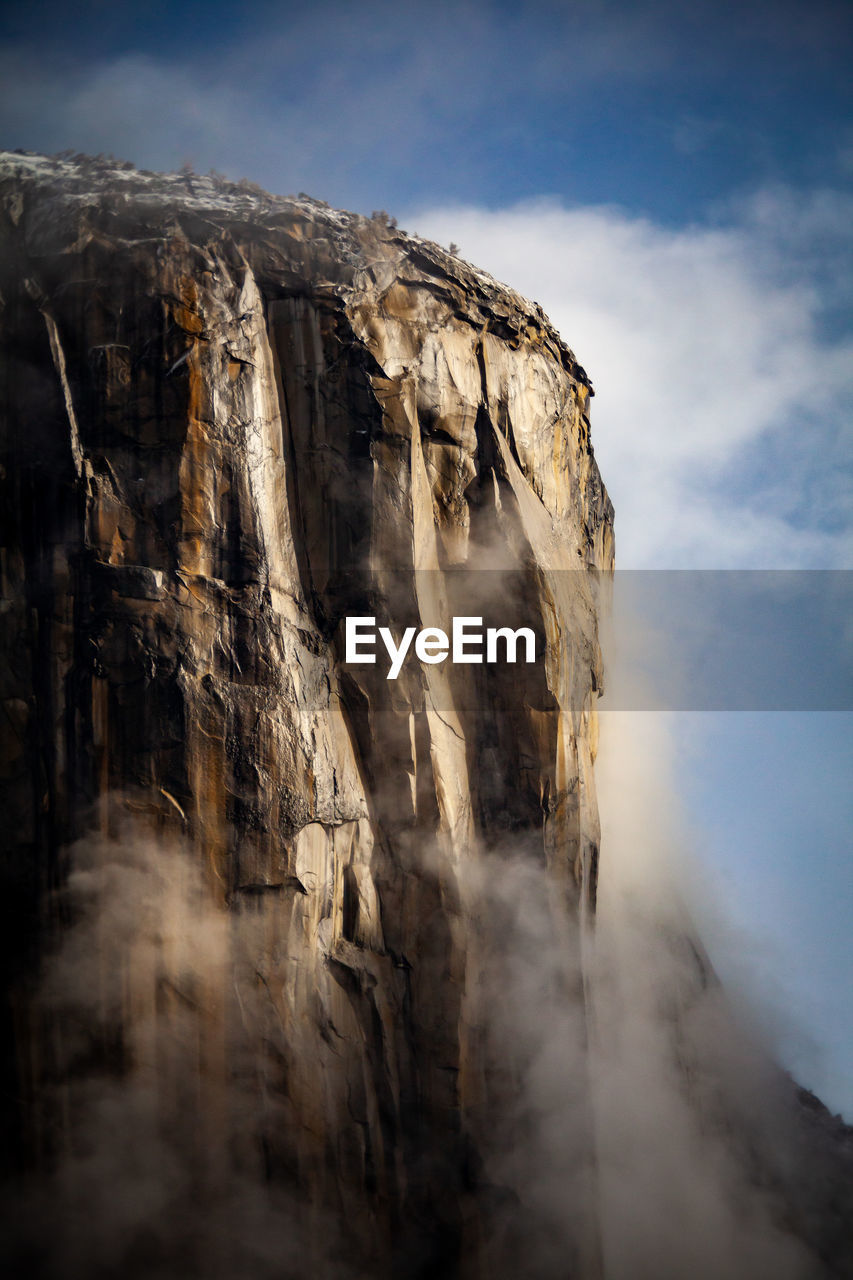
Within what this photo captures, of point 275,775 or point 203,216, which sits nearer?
point 275,775

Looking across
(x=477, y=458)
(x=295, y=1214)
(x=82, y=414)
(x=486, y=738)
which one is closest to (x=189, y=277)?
(x=82, y=414)

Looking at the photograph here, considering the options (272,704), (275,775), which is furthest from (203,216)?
(275,775)

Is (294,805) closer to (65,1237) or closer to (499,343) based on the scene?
(65,1237)

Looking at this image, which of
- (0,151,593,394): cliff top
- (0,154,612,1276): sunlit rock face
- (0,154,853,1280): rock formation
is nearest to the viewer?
(0,154,853,1280): rock formation

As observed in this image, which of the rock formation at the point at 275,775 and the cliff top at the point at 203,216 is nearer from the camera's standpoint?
the rock formation at the point at 275,775

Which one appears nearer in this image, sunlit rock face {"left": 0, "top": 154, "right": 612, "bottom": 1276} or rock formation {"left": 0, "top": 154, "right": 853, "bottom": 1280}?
rock formation {"left": 0, "top": 154, "right": 853, "bottom": 1280}

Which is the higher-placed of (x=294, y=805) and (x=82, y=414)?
(x=82, y=414)

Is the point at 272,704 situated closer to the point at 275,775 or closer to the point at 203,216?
the point at 275,775

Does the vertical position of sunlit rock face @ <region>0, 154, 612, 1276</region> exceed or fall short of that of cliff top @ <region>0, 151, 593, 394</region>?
it falls short
